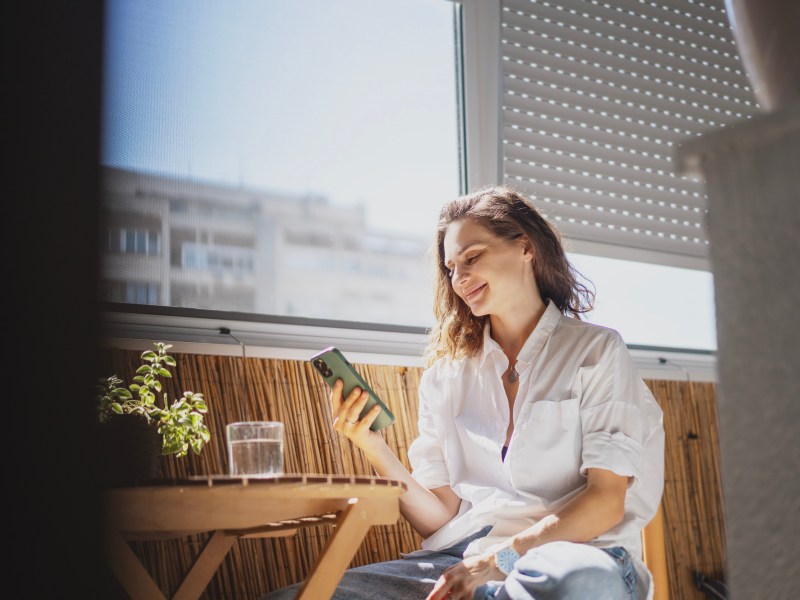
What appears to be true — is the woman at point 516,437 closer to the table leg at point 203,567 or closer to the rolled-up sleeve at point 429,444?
the rolled-up sleeve at point 429,444

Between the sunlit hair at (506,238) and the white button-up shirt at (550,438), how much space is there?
11cm

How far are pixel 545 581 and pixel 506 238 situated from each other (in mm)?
959

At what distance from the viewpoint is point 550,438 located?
1.79 meters

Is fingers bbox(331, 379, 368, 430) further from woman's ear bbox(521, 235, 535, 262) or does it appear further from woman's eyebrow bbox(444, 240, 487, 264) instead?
woman's ear bbox(521, 235, 535, 262)

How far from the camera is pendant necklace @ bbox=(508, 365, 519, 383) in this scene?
1987 millimetres

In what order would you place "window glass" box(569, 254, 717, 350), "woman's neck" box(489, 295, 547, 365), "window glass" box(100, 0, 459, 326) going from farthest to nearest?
"window glass" box(569, 254, 717, 350), "window glass" box(100, 0, 459, 326), "woman's neck" box(489, 295, 547, 365)

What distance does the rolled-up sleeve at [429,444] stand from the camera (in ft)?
6.66

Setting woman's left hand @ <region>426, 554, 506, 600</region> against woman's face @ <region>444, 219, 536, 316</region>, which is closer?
woman's left hand @ <region>426, 554, 506, 600</region>

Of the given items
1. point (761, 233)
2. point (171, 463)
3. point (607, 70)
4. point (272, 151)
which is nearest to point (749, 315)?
point (761, 233)

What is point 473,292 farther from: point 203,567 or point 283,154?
point 203,567

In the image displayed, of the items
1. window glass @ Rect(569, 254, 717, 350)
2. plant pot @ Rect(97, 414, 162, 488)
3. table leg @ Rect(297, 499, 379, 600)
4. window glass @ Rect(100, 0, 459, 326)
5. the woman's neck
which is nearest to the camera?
table leg @ Rect(297, 499, 379, 600)

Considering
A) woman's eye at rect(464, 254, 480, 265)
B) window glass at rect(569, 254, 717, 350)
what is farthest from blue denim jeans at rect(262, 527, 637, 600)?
window glass at rect(569, 254, 717, 350)

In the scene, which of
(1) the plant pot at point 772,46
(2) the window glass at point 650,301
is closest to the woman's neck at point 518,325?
(2) the window glass at point 650,301

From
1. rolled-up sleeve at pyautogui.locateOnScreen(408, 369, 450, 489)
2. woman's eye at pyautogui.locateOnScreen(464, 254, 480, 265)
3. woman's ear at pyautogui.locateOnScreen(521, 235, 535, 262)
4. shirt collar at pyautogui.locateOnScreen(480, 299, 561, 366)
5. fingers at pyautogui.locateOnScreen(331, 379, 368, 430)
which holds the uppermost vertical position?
woman's ear at pyautogui.locateOnScreen(521, 235, 535, 262)
